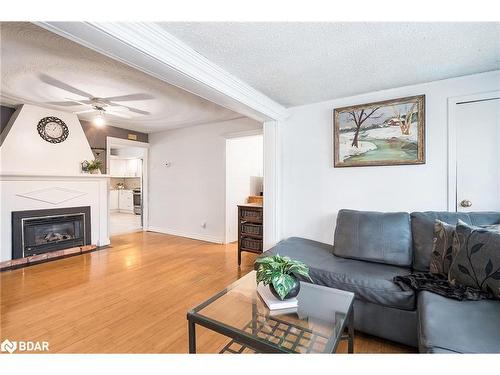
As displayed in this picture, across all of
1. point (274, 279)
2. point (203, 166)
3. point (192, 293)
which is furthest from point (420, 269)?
point (203, 166)

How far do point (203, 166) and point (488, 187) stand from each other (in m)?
3.89

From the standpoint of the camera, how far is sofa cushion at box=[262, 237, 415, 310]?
5.07ft

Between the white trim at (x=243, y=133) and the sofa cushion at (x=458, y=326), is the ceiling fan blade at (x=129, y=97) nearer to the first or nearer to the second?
the white trim at (x=243, y=133)

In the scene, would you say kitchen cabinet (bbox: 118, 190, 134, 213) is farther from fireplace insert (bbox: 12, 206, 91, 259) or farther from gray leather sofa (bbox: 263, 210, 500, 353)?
gray leather sofa (bbox: 263, 210, 500, 353)

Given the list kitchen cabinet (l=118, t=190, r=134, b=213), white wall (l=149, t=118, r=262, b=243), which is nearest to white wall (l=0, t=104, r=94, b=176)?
white wall (l=149, t=118, r=262, b=243)

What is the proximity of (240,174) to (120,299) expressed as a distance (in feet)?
9.33

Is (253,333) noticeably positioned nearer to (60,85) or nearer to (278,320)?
(278,320)

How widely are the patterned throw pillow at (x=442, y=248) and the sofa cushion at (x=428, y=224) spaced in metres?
0.08

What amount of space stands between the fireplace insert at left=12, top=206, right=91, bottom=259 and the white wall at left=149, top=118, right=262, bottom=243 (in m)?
1.48

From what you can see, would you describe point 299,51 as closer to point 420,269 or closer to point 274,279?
point 274,279

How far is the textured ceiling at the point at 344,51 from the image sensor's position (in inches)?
56.0

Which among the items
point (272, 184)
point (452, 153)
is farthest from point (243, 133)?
point (452, 153)

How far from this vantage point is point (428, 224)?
1945 millimetres

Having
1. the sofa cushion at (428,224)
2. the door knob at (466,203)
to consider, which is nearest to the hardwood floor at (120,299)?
the sofa cushion at (428,224)
